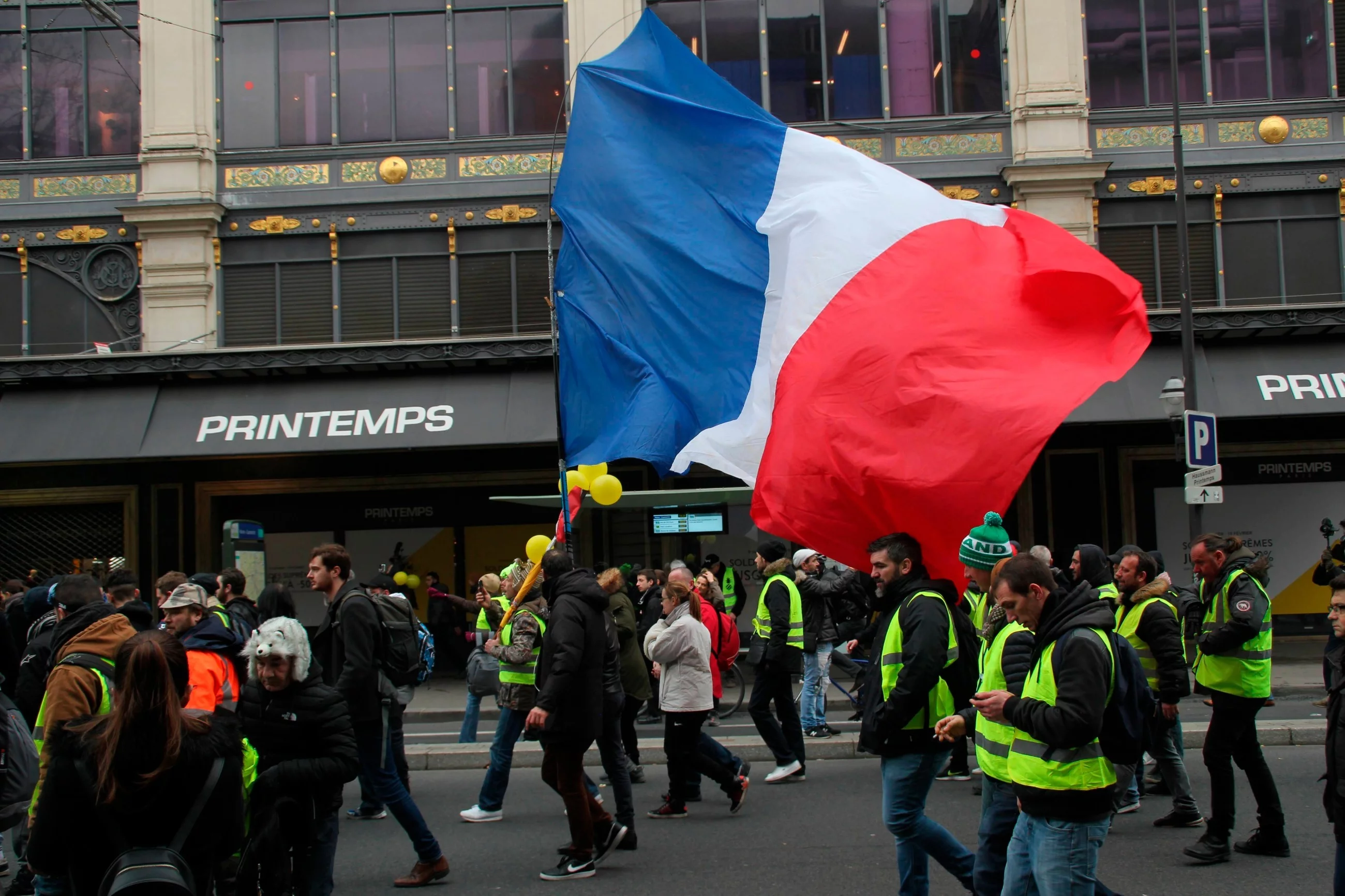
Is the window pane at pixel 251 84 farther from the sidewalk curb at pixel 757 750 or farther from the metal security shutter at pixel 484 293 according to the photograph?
the sidewalk curb at pixel 757 750

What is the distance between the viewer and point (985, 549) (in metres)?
5.45

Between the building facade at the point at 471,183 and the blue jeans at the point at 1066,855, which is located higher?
the building facade at the point at 471,183

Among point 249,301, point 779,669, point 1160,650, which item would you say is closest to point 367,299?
point 249,301

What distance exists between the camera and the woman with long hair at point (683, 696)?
8609mm

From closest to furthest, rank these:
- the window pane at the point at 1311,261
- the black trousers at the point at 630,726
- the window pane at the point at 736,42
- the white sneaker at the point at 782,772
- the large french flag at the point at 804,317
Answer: the large french flag at the point at 804,317 → the black trousers at the point at 630,726 → the white sneaker at the point at 782,772 → the window pane at the point at 1311,261 → the window pane at the point at 736,42

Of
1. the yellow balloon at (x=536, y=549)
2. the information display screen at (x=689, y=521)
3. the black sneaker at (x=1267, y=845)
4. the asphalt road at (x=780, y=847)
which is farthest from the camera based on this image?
the information display screen at (x=689, y=521)

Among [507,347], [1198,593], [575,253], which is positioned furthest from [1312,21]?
[575,253]

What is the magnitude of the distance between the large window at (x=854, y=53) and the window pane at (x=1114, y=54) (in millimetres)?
1454

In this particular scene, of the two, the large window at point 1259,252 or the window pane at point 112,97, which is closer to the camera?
the large window at point 1259,252

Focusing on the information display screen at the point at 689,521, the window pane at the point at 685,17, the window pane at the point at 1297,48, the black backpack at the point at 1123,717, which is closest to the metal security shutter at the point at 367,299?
the information display screen at the point at 689,521

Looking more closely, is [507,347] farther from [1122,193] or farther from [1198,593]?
[1198,593]

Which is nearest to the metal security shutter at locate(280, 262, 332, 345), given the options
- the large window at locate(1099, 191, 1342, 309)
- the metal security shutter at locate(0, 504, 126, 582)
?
the metal security shutter at locate(0, 504, 126, 582)

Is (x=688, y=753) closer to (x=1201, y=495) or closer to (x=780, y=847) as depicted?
(x=780, y=847)

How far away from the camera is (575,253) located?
7898mm
